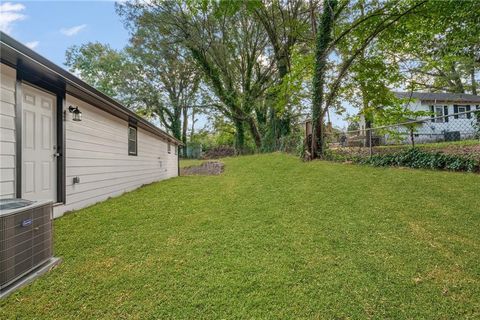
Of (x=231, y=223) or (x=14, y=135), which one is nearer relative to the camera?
(x=14, y=135)

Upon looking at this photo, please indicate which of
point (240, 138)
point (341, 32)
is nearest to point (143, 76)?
point (240, 138)

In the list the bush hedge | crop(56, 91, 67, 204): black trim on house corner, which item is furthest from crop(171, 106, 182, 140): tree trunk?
crop(56, 91, 67, 204): black trim on house corner

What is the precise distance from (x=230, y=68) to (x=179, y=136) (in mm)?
11984

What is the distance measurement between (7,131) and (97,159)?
223 centimetres

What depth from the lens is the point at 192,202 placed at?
5152 millimetres

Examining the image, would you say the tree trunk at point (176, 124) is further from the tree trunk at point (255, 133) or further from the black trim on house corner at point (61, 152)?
the black trim on house corner at point (61, 152)

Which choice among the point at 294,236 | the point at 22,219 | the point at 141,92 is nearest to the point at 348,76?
the point at 294,236

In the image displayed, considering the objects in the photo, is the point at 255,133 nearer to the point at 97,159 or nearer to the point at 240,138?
the point at 240,138

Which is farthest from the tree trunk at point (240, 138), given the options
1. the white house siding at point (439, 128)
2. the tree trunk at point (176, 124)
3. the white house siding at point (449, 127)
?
the white house siding at point (449, 127)

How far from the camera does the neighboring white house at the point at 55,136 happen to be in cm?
312

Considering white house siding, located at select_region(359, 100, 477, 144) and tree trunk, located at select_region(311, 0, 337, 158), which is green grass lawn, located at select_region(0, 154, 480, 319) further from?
tree trunk, located at select_region(311, 0, 337, 158)

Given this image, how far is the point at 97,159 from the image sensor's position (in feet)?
17.4

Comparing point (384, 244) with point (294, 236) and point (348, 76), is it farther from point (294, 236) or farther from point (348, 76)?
point (348, 76)

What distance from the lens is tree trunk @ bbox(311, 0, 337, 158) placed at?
8523 millimetres
